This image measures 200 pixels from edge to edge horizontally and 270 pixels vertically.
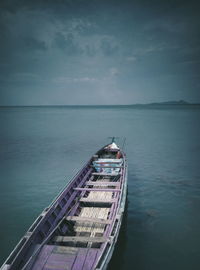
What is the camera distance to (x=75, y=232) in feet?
28.3

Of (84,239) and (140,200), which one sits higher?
(84,239)

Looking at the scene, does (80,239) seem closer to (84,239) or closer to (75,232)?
(84,239)

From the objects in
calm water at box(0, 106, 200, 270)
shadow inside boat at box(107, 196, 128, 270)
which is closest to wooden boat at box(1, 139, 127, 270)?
shadow inside boat at box(107, 196, 128, 270)

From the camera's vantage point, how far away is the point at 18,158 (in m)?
23.2

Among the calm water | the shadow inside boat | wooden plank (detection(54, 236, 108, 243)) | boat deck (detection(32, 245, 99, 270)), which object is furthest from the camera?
the calm water

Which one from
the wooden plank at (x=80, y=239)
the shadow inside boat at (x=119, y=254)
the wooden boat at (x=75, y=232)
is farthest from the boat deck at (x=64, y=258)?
the shadow inside boat at (x=119, y=254)

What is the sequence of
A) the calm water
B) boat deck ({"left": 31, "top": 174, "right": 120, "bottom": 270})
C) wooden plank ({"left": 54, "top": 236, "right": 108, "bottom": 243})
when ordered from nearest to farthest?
boat deck ({"left": 31, "top": 174, "right": 120, "bottom": 270}) < wooden plank ({"left": 54, "top": 236, "right": 108, "bottom": 243}) < the calm water

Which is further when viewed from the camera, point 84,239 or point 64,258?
point 84,239

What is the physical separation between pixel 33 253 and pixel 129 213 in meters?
6.91

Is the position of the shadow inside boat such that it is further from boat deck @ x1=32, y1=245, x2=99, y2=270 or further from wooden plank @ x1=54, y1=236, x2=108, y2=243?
boat deck @ x1=32, y1=245, x2=99, y2=270

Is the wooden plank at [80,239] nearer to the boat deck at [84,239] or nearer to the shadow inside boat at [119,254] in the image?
the boat deck at [84,239]

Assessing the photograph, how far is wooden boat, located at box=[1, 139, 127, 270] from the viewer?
6094 mm

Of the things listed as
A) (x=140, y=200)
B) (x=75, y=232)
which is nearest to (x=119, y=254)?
(x=75, y=232)

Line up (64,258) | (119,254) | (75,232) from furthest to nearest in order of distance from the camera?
(119,254), (75,232), (64,258)
